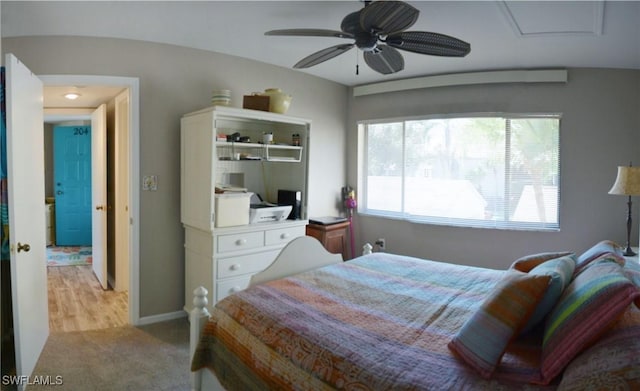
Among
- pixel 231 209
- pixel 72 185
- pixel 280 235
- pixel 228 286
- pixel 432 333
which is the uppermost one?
pixel 72 185

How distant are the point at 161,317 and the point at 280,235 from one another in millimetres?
1246

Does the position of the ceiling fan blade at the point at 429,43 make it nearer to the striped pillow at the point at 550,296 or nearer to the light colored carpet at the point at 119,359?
the striped pillow at the point at 550,296

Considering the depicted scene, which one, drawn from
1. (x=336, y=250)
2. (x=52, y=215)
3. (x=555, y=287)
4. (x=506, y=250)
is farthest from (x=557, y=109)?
(x=52, y=215)

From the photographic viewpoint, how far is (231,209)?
3090 millimetres

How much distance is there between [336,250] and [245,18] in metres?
2.56

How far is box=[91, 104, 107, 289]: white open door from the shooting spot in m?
4.14

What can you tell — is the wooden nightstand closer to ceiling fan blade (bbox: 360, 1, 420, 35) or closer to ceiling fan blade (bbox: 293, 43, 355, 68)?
ceiling fan blade (bbox: 293, 43, 355, 68)

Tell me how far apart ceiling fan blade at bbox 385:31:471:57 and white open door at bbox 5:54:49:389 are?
2186 mm

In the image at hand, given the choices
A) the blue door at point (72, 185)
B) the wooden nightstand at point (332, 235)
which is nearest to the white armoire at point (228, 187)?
the wooden nightstand at point (332, 235)

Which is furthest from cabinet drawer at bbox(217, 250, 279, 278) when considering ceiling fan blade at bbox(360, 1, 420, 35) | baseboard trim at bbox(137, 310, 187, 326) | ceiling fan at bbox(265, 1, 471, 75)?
ceiling fan blade at bbox(360, 1, 420, 35)

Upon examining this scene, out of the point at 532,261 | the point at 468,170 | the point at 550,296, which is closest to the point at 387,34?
the point at 532,261

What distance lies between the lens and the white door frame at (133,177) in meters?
3.09

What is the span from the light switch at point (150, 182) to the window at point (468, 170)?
2.55 meters

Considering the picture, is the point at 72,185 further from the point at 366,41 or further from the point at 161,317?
the point at 366,41
